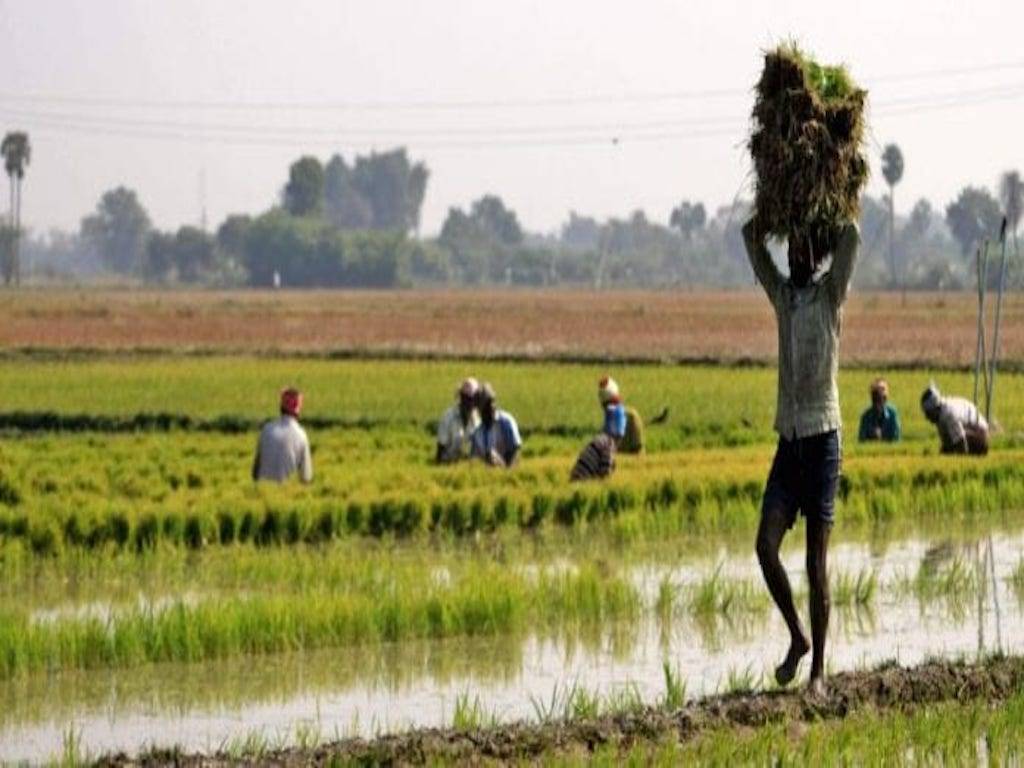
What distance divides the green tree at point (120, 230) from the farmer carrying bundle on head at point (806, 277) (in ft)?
548

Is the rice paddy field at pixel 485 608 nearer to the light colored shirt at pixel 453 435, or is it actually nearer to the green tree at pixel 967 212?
the light colored shirt at pixel 453 435

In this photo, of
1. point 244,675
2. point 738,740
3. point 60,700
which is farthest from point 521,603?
point 738,740

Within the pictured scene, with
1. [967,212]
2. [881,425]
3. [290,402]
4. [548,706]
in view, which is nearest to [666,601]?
[548,706]

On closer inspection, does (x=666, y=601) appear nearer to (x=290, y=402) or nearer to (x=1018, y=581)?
(x=1018, y=581)

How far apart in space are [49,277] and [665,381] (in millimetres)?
121838

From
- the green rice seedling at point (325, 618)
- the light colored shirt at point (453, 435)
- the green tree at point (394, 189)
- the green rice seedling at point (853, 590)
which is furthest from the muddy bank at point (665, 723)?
the green tree at point (394, 189)

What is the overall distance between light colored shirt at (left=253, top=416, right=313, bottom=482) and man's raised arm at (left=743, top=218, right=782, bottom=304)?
7.27 meters

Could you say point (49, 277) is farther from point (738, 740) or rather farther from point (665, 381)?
point (738, 740)

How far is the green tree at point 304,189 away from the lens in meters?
145

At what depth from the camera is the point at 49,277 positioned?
486 ft

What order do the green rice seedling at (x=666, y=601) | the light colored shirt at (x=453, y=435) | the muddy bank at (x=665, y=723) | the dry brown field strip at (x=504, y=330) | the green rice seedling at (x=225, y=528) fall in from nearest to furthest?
the muddy bank at (x=665, y=723), the green rice seedling at (x=666, y=601), the green rice seedling at (x=225, y=528), the light colored shirt at (x=453, y=435), the dry brown field strip at (x=504, y=330)

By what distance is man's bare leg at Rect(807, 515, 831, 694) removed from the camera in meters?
7.34

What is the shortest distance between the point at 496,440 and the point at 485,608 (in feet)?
21.8

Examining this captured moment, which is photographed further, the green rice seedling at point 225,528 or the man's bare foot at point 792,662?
the green rice seedling at point 225,528
